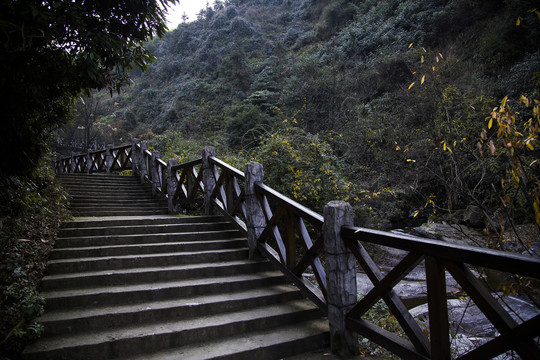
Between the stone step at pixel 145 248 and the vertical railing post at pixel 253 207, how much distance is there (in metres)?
0.41

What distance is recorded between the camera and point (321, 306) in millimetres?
3291

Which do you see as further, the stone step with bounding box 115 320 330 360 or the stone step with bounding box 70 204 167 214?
the stone step with bounding box 70 204 167 214

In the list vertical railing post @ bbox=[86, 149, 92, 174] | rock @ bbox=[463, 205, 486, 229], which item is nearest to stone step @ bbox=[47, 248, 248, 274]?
rock @ bbox=[463, 205, 486, 229]

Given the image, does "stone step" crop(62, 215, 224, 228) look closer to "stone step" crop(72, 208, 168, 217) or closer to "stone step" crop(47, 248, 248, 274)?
"stone step" crop(47, 248, 248, 274)

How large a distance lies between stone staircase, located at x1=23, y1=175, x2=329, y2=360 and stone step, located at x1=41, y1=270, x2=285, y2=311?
1 centimetres

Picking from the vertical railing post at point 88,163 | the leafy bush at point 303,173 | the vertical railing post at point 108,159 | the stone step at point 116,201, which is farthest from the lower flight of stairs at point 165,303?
the vertical railing post at point 88,163

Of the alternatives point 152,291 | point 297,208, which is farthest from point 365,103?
point 152,291

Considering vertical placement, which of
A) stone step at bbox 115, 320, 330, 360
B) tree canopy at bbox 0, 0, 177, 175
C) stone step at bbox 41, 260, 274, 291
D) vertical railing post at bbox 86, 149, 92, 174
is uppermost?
tree canopy at bbox 0, 0, 177, 175

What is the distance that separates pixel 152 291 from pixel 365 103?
580 inches

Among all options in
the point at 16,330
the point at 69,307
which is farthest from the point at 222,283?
the point at 16,330

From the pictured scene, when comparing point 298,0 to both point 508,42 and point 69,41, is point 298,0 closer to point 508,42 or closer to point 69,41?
point 508,42

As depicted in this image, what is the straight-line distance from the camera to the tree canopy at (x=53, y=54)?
119 inches

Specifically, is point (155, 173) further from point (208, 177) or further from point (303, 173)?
point (303, 173)

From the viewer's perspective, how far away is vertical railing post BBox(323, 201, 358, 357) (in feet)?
9.62
